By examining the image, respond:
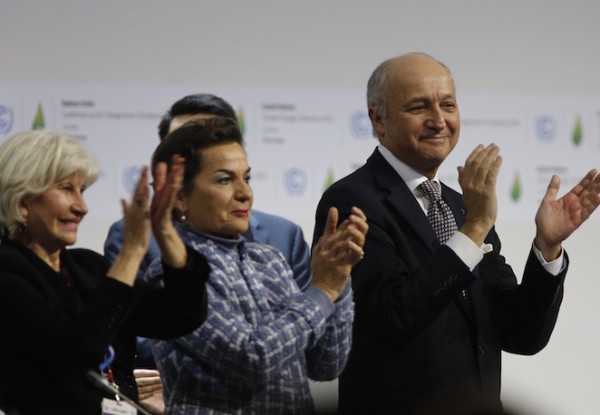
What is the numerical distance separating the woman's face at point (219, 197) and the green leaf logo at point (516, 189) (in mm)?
2337

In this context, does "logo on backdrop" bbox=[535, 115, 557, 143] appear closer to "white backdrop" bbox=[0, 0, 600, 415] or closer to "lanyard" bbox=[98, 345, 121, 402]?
"white backdrop" bbox=[0, 0, 600, 415]

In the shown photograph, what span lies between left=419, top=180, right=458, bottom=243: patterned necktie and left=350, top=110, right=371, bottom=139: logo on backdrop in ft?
5.02

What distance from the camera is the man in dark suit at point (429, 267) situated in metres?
Result: 2.66

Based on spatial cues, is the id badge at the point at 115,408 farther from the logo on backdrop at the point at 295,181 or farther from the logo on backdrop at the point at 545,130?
the logo on backdrop at the point at 545,130

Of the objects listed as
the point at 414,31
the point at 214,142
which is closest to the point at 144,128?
the point at 414,31

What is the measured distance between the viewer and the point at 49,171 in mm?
2264

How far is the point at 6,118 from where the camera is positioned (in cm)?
407

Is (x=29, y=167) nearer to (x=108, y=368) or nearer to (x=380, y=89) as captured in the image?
(x=108, y=368)

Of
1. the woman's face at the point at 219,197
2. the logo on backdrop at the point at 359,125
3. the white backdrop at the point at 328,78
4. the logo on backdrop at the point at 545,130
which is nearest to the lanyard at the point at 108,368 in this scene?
the woman's face at the point at 219,197

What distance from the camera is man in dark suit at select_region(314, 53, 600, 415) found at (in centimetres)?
266

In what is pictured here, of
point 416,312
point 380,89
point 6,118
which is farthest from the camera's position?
point 6,118

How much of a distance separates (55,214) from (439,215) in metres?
1.09

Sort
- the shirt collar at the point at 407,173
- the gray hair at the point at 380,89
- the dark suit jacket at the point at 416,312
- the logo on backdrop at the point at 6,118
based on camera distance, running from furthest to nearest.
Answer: the logo on backdrop at the point at 6,118 < the gray hair at the point at 380,89 < the shirt collar at the point at 407,173 < the dark suit jacket at the point at 416,312

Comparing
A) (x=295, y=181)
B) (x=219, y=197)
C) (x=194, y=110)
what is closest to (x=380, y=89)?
(x=219, y=197)
